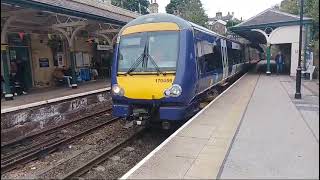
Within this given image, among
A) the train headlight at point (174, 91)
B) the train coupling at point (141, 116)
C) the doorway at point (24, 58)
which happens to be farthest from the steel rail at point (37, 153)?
the doorway at point (24, 58)

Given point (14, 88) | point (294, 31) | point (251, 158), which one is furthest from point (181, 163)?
point (294, 31)

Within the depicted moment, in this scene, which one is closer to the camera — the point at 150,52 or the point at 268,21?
the point at 150,52

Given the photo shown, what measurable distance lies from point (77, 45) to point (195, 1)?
28.6 metres

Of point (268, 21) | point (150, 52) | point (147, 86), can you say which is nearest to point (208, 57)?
point (150, 52)

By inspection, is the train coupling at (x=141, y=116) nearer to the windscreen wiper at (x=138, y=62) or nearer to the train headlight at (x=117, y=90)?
the train headlight at (x=117, y=90)

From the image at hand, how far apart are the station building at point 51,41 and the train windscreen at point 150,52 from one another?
4113mm

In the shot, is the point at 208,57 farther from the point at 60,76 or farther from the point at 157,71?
the point at 60,76

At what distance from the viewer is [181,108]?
7914 millimetres

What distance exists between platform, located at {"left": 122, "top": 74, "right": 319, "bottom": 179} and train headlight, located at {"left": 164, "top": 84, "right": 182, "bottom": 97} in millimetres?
836

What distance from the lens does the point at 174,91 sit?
25.7 ft

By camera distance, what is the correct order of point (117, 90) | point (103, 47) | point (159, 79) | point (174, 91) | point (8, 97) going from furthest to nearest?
point (103, 47) → point (8, 97) → point (117, 90) → point (159, 79) → point (174, 91)

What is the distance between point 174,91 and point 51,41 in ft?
38.0

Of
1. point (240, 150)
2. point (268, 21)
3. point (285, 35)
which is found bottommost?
point (240, 150)

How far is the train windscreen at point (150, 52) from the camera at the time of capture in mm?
8234
